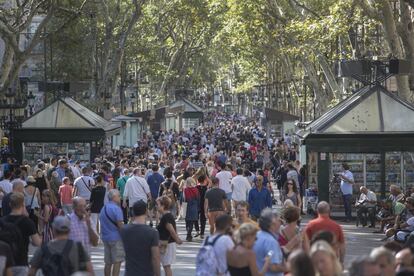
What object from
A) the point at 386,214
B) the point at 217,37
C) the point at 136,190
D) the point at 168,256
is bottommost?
the point at 168,256

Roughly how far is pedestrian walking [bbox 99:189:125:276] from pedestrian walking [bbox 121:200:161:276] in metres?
2.50

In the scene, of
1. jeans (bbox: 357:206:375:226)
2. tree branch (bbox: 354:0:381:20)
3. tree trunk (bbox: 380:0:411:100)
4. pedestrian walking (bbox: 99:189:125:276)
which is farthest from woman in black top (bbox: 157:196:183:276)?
tree branch (bbox: 354:0:381:20)

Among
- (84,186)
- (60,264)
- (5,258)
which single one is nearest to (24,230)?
(5,258)

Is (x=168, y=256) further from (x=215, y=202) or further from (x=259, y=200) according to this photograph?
(x=259, y=200)

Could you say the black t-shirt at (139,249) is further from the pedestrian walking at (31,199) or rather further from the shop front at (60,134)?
the shop front at (60,134)

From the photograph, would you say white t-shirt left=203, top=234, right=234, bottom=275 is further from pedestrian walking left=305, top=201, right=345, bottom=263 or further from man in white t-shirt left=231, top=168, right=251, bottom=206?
man in white t-shirt left=231, top=168, right=251, bottom=206

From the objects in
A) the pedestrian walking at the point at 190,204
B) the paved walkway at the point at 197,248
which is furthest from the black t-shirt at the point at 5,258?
the pedestrian walking at the point at 190,204

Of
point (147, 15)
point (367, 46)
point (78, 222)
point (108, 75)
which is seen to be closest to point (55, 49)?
point (147, 15)

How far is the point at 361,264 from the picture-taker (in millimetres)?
8164

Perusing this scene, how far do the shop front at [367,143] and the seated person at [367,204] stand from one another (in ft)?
5.51

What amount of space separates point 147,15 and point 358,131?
31956mm

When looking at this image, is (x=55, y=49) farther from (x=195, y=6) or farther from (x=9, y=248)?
(x=9, y=248)

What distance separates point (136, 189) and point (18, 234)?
8.89 m

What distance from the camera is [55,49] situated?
55.0m
